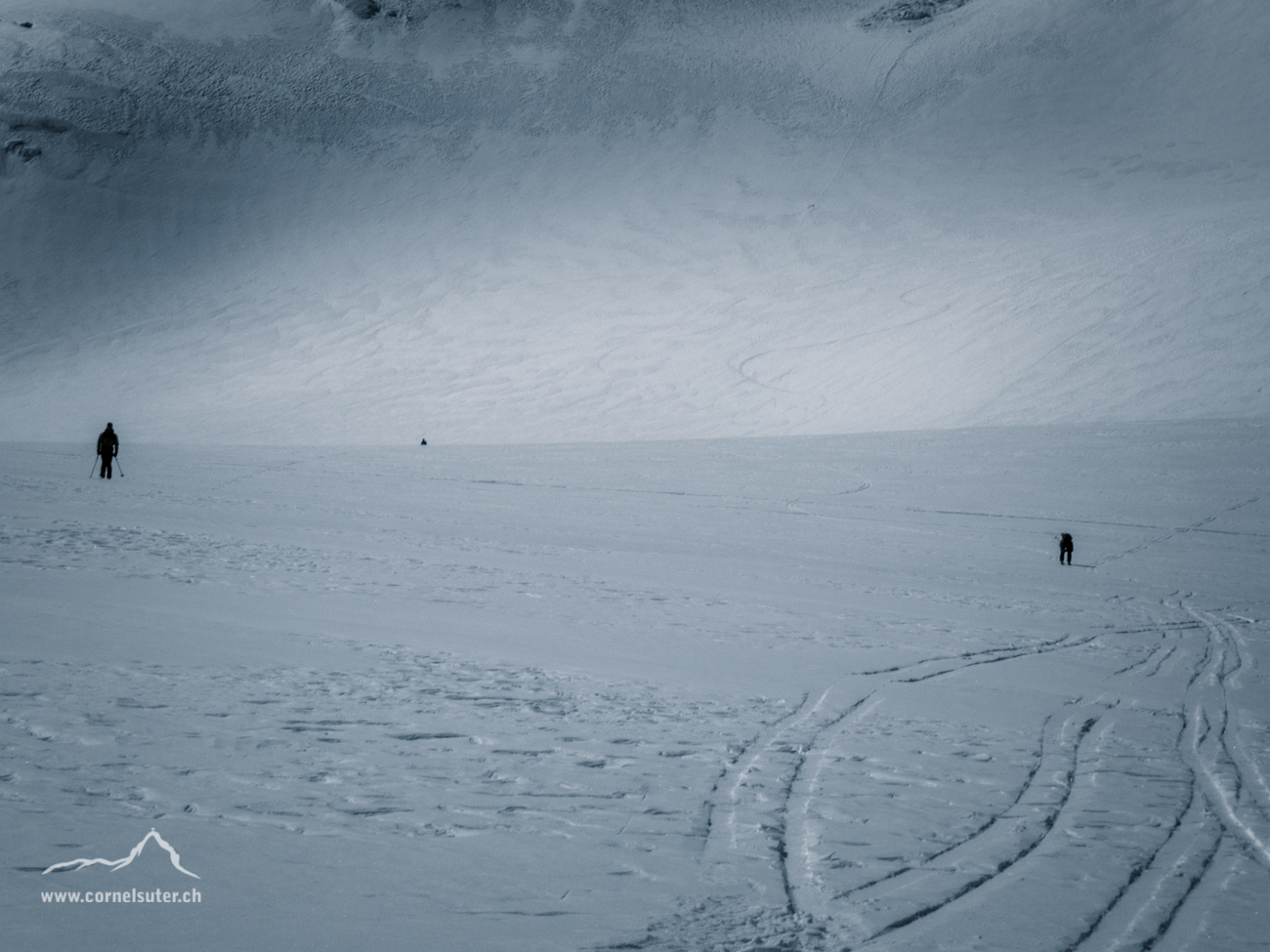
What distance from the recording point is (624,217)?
45.5 m

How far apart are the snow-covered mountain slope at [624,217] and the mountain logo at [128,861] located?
2007cm

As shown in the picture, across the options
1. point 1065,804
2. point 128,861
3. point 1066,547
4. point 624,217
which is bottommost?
point 128,861

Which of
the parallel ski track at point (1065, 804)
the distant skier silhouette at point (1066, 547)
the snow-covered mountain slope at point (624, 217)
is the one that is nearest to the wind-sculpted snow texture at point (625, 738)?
the parallel ski track at point (1065, 804)

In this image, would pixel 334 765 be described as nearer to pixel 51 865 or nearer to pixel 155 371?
pixel 51 865

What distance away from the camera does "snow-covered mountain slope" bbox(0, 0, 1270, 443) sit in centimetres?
2630

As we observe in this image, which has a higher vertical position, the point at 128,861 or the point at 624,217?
the point at 624,217

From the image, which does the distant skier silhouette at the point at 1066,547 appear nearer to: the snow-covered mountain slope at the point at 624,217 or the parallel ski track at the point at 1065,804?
the parallel ski track at the point at 1065,804

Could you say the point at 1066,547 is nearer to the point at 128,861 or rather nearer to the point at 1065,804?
the point at 1065,804

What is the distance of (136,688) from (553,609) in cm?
314

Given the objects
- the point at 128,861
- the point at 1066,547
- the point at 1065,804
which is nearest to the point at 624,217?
the point at 1066,547

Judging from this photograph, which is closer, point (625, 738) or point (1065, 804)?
point (1065, 804)

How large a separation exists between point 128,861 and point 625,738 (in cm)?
210

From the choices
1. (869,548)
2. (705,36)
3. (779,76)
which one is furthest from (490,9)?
(869,548)

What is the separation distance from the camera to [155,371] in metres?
36.6
